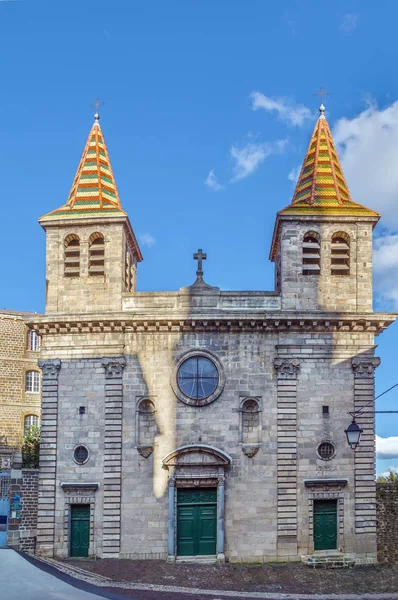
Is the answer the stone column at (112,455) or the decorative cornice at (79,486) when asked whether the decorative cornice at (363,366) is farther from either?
the decorative cornice at (79,486)

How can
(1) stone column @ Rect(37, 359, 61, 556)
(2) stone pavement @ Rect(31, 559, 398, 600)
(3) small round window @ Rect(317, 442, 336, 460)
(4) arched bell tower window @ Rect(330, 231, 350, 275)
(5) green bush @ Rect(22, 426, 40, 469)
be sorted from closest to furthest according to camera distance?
(2) stone pavement @ Rect(31, 559, 398, 600), (1) stone column @ Rect(37, 359, 61, 556), (3) small round window @ Rect(317, 442, 336, 460), (4) arched bell tower window @ Rect(330, 231, 350, 275), (5) green bush @ Rect(22, 426, 40, 469)

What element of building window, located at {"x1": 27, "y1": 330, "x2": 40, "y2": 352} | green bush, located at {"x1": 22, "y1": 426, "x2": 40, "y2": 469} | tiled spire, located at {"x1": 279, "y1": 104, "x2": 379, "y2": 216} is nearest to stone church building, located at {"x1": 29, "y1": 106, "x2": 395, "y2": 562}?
tiled spire, located at {"x1": 279, "y1": 104, "x2": 379, "y2": 216}

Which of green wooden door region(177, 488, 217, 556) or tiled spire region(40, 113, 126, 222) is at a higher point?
tiled spire region(40, 113, 126, 222)

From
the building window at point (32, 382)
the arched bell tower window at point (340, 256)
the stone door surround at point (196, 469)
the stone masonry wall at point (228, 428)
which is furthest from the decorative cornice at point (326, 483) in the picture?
the building window at point (32, 382)

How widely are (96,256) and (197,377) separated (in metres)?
5.08

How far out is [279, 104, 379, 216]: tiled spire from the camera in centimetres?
2441

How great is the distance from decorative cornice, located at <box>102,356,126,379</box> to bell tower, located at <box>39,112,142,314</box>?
1.63m

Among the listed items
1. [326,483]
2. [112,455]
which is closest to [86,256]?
[112,455]

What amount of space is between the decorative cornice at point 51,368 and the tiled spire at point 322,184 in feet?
27.8

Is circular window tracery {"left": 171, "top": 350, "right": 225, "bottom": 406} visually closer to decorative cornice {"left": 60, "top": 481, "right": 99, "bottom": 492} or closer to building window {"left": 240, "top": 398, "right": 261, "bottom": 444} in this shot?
building window {"left": 240, "top": 398, "right": 261, "bottom": 444}

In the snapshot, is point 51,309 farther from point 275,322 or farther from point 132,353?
point 275,322

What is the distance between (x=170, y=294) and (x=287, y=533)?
7.96 meters

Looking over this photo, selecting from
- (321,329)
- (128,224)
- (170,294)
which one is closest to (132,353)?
(170,294)

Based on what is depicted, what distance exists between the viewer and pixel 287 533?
889 inches
